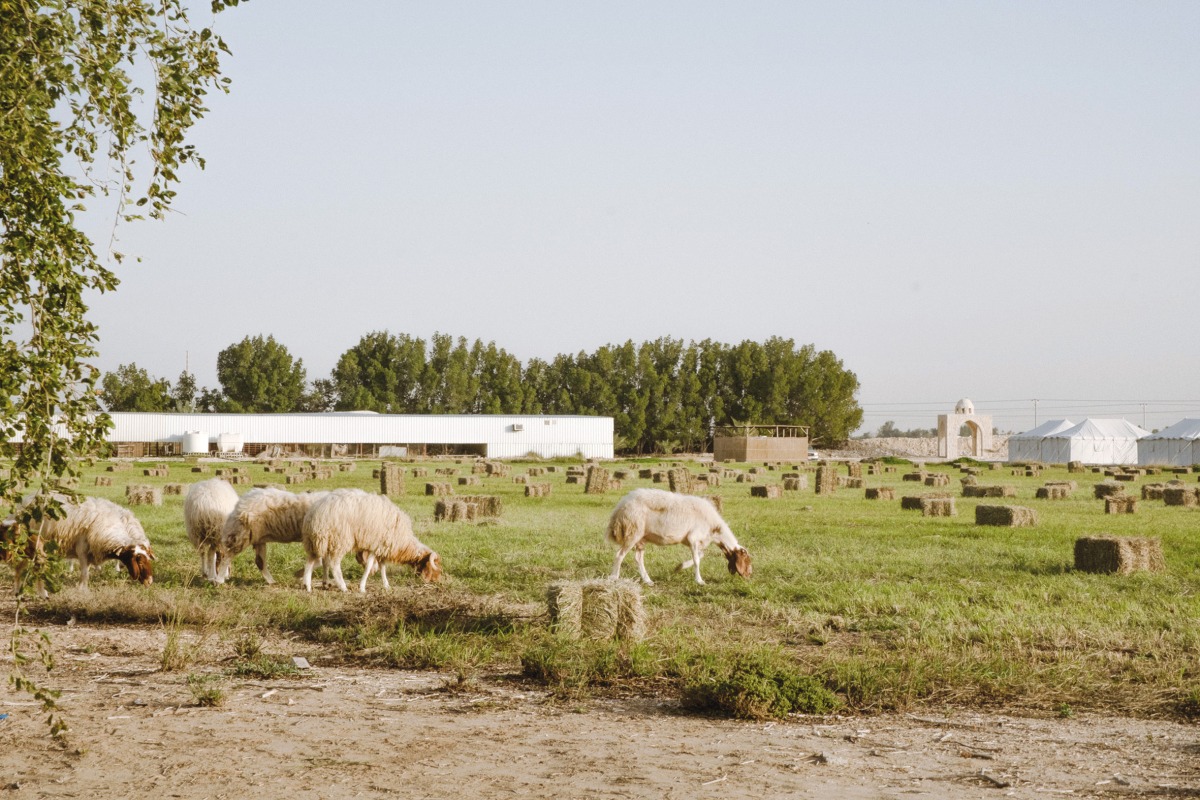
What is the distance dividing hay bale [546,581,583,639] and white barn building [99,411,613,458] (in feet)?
245

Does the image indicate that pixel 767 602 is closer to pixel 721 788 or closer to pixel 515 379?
pixel 721 788

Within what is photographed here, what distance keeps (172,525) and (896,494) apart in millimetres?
23665

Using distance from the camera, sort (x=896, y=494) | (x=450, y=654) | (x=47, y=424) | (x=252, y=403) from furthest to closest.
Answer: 1. (x=252, y=403)
2. (x=896, y=494)
3. (x=450, y=654)
4. (x=47, y=424)

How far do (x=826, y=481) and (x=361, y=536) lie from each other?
86.8ft

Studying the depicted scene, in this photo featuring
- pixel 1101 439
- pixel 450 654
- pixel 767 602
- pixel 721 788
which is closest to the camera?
pixel 721 788

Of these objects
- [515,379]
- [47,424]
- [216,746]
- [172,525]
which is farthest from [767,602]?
[515,379]

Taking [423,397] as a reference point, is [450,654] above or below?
below

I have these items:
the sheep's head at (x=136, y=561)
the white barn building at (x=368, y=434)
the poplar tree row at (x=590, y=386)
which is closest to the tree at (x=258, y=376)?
the poplar tree row at (x=590, y=386)

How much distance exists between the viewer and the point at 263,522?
15.4 meters

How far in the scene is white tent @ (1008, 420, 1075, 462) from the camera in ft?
301

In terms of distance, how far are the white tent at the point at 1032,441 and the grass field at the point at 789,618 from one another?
7457cm

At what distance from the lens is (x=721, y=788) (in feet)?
20.8

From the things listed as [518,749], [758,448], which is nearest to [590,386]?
[758,448]

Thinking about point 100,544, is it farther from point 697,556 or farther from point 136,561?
point 697,556
